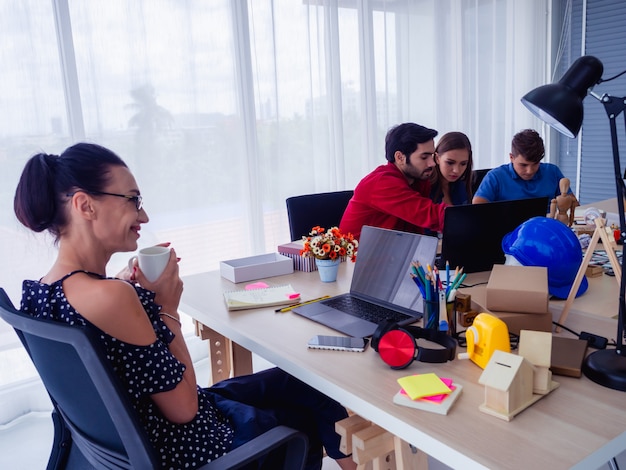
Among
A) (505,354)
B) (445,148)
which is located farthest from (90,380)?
(445,148)

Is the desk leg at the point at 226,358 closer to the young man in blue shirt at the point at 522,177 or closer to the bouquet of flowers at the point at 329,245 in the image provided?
the bouquet of flowers at the point at 329,245

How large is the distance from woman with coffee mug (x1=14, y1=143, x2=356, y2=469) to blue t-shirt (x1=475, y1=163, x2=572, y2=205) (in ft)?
6.68

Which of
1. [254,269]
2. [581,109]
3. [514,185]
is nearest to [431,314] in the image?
[581,109]

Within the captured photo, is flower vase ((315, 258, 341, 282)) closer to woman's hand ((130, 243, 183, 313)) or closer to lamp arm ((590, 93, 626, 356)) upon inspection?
woman's hand ((130, 243, 183, 313))

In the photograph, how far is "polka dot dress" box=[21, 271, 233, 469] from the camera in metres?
1.05

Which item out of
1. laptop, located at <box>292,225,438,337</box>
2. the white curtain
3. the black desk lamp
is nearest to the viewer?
the black desk lamp

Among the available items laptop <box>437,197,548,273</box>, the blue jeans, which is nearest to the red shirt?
laptop <box>437,197,548,273</box>

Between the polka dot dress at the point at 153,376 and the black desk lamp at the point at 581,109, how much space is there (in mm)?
821

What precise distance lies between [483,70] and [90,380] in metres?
4.27

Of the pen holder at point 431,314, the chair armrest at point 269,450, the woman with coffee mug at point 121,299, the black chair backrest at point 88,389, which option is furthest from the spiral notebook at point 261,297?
the black chair backrest at point 88,389

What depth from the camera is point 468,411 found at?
3.37 feet

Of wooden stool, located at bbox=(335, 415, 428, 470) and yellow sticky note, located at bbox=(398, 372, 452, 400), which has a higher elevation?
yellow sticky note, located at bbox=(398, 372, 452, 400)

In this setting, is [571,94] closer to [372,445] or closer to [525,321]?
[525,321]

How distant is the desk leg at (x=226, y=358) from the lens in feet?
6.26
